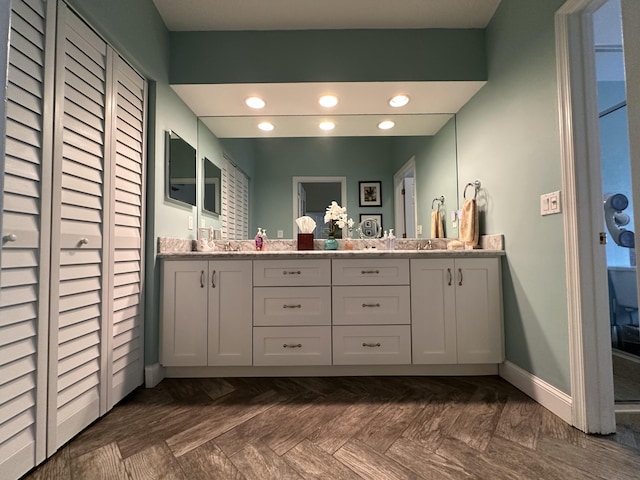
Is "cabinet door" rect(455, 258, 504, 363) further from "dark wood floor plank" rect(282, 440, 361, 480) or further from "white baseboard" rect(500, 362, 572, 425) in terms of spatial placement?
"dark wood floor plank" rect(282, 440, 361, 480)

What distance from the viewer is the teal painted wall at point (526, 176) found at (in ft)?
5.39

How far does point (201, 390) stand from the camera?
6.43ft

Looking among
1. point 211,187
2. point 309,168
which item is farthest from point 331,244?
point 211,187

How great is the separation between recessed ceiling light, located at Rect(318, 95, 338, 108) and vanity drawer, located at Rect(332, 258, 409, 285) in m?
1.20

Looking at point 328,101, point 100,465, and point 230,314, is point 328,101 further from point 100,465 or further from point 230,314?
point 100,465

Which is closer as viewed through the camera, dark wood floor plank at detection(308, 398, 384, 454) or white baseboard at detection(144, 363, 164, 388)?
dark wood floor plank at detection(308, 398, 384, 454)

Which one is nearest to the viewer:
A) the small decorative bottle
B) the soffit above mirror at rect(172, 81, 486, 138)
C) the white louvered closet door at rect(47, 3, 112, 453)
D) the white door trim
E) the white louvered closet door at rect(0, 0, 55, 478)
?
the white louvered closet door at rect(0, 0, 55, 478)

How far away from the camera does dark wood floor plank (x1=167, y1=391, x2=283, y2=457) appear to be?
1430 millimetres

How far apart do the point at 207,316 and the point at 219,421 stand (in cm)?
64

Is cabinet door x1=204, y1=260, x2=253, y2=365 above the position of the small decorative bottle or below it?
below

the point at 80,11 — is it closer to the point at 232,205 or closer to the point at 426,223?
the point at 232,205

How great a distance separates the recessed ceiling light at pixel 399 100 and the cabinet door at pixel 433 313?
1225 mm

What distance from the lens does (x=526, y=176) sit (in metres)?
1.85

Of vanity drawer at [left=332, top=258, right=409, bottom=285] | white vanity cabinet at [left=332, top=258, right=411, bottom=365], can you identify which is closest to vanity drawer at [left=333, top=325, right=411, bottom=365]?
white vanity cabinet at [left=332, top=258, right=411, bottom=365]
